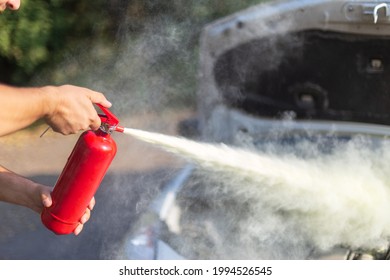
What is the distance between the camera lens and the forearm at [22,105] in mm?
1910

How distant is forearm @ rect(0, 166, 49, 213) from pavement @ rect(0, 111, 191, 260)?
386 mm

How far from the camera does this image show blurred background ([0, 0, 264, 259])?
2596 mm

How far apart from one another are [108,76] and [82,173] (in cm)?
99

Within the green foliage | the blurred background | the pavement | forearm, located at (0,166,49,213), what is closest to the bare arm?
forearm, located at (0,166,49,213)

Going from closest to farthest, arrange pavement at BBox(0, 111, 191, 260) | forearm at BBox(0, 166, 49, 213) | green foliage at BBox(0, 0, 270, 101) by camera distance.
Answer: forearm at BBox(0, 166, 49, 213)
pavement at BBox(0, 111, 191, 260)
green foliage at BBox(0, 0, 270, 101)

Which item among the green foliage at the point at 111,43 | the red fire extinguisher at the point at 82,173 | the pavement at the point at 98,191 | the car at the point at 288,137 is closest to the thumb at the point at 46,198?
the red fire extinguisher at the point at 82,173

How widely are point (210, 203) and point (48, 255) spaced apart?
90 cm

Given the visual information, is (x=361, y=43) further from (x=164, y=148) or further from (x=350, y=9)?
(x=164, y=148)

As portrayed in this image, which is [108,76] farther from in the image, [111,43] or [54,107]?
[54,107]

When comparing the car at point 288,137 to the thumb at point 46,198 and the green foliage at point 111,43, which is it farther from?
the thumb at point 46,198

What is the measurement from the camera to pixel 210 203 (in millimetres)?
2139

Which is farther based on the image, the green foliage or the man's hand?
the green foliage

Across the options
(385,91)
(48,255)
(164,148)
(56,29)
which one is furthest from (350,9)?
(48,255)

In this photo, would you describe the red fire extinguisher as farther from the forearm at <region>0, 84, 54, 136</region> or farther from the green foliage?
the green foliage
